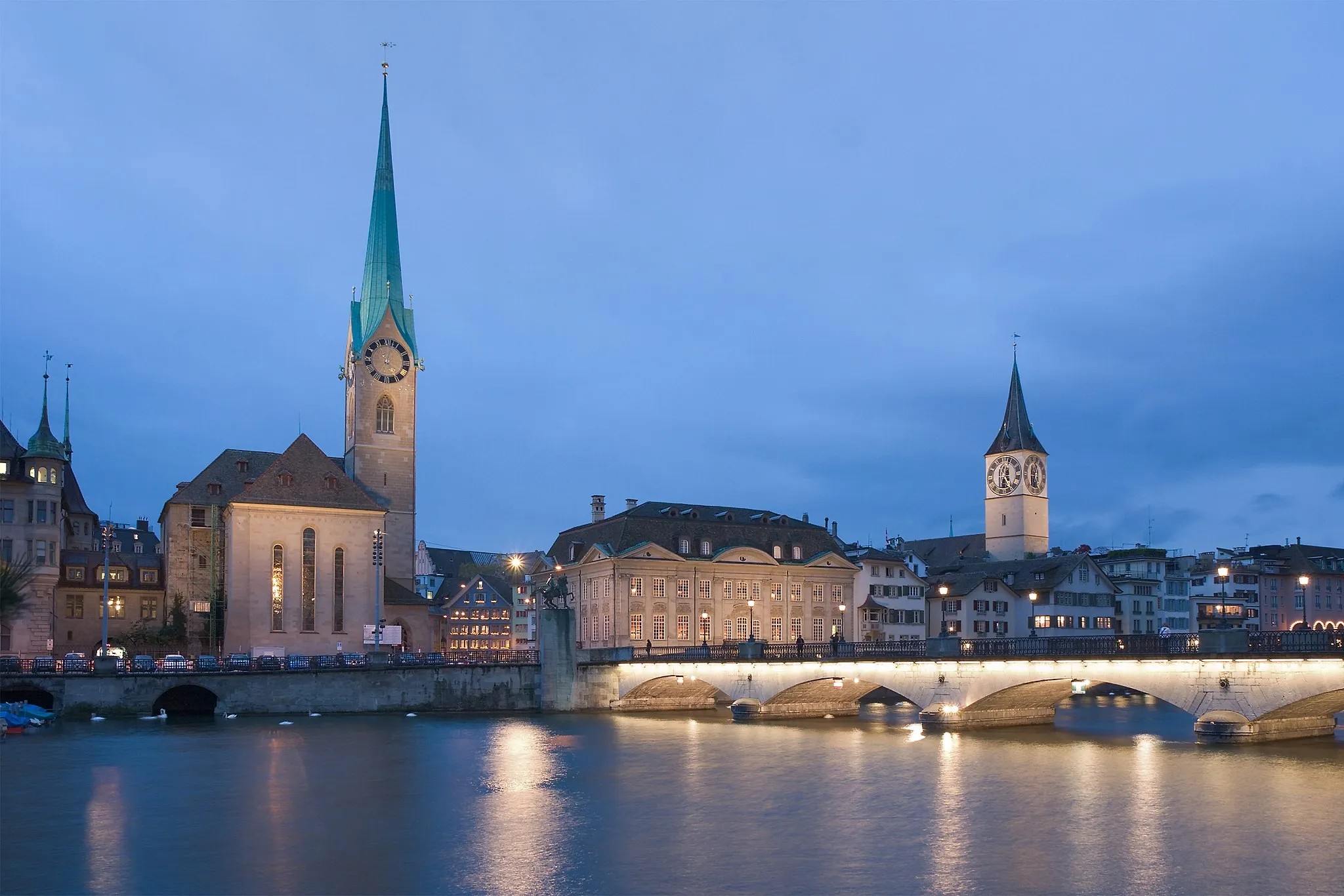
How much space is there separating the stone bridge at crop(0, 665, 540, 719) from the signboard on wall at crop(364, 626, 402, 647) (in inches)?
500

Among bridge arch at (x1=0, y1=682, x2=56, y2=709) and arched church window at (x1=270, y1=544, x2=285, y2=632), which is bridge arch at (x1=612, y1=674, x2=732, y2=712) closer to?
arched church window at (x1=270, y1=544, x2=285, y2=632)

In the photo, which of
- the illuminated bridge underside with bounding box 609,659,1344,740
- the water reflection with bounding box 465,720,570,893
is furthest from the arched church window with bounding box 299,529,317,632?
the water reflection with bounding box 465,720,570,893

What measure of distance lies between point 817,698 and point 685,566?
27.4 m

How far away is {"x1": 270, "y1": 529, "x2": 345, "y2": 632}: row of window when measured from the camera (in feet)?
278

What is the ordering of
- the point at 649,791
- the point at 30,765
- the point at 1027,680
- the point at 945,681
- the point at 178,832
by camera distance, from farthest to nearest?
the point at 945,681 → the point at 1027,680 → the point at 30,765 → the point at 649,791 → the point at 178,832

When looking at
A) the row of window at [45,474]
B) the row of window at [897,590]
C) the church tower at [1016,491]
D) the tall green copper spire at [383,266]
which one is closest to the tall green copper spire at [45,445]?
the row of window at [45,474]

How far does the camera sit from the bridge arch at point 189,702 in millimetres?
71500

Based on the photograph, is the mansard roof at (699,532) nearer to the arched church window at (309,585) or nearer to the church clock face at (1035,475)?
the arched church window at (309,585)

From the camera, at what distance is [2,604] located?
63438 millimetres

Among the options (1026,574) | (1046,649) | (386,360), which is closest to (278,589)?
(386,360)

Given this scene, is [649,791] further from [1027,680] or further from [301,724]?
[301,724]

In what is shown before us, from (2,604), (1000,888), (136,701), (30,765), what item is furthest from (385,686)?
(1000,888)

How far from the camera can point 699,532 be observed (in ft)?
324

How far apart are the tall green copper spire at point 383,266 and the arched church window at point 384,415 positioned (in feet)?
16.4
